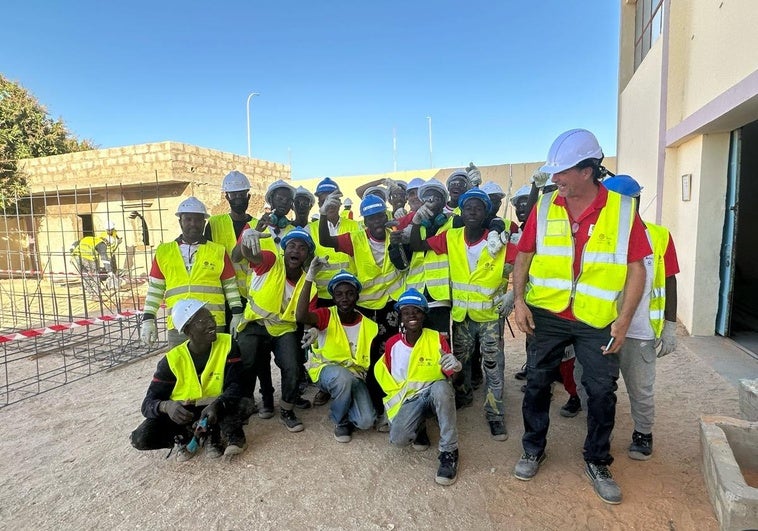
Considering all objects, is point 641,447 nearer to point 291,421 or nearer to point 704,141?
point 291,421

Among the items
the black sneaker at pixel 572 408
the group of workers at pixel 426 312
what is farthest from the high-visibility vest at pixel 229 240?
the black sneaker at pixel 572 408

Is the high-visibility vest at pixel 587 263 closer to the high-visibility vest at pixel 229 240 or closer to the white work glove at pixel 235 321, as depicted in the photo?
the white work glove at pixel 235 321

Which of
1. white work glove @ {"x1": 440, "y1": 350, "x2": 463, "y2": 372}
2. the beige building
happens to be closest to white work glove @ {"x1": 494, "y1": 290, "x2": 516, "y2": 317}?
white work glove @ {"x1": 440, "y1": 350, "x2": 463, "y2": 372}

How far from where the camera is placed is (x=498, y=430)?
3352 millimetres

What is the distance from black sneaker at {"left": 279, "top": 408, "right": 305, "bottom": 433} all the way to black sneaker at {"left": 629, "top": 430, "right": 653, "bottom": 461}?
233cm

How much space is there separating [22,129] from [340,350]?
17.4 m

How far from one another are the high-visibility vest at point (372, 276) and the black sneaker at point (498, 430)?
49.1 inches

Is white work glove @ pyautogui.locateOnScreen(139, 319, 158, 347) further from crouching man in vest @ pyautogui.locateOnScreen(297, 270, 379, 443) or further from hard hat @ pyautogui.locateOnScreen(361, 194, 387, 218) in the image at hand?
hard hat @ pyautogui.locateOnScreen(361, 194, 387, 218)

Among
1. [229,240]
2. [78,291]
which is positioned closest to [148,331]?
[229,240]

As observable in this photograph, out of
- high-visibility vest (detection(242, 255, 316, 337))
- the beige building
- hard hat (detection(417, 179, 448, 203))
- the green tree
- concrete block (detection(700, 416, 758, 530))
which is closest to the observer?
concrete block (detection(700, 416, 758, 530))

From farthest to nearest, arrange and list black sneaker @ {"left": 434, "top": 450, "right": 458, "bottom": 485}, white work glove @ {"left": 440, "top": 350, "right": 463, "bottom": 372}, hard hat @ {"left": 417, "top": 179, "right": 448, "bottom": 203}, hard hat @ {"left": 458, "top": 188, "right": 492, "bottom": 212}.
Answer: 1. hard hat @ {"left": 417, "top": 179, "right": 448, "bottom": 203}
2. hard hat @ {"left": 458, "top": 188, "right": 492, "bottom": 212}
3. white work glove @ {"left": 440, "top": 350, "right": 463, "bottom": 372}
4. black sneaker @ {"left": 434, "top": 450, "right": 458, "bottom": 485}

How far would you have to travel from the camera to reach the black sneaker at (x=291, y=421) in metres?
3.55

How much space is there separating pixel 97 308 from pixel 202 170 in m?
4.03

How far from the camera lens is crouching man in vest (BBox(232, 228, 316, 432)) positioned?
3607mm
